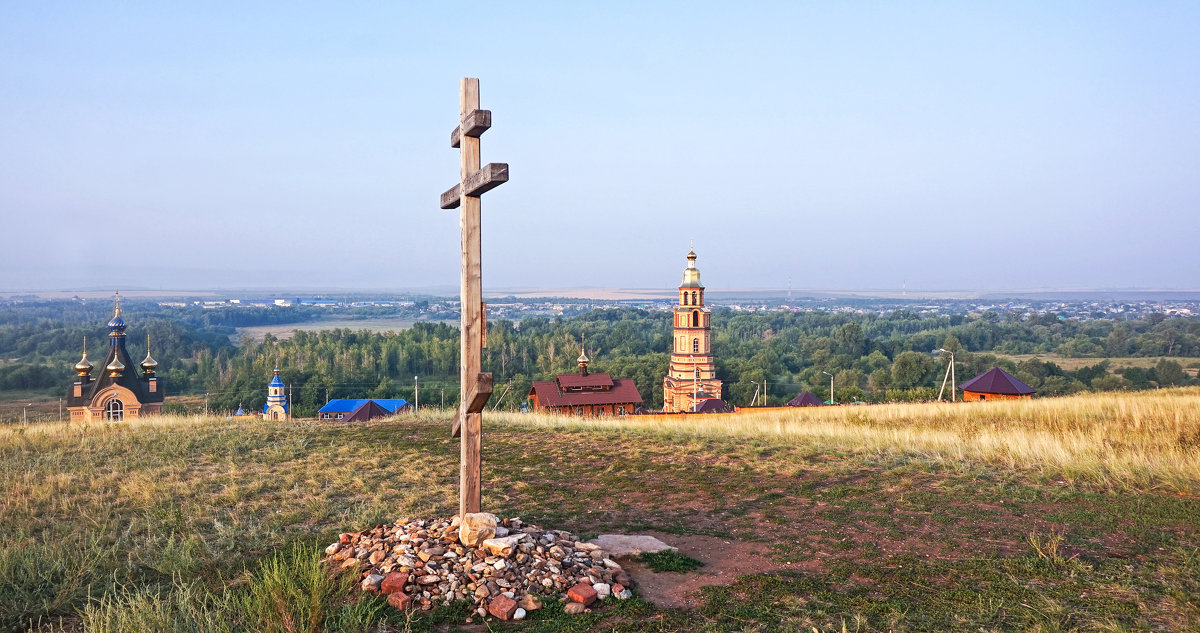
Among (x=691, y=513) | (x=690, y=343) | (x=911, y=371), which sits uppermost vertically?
(x=691, y=513)

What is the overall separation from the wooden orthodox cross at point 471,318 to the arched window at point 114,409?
3605 centimetres

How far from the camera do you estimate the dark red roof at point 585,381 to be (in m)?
37.8

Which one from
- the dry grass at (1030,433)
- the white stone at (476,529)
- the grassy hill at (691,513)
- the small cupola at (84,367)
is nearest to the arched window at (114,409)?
the small cupola at (84,367)

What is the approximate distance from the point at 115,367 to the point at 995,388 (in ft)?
130

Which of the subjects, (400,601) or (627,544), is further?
(627,544)

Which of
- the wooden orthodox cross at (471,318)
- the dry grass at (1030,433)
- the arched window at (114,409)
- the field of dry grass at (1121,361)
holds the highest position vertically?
the wooden orthodox cross at (471,318)

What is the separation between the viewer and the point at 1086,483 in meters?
8.18

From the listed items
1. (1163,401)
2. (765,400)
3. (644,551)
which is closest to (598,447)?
(644,551)

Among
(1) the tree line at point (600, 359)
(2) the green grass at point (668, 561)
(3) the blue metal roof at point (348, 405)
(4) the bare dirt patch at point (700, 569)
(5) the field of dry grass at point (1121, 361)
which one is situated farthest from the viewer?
(5) the field of dry grass at point (1121, 361)

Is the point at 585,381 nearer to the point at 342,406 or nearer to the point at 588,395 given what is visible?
the point at 588,395

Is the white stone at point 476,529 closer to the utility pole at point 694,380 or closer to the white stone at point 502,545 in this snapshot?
the white stone at point 502,545

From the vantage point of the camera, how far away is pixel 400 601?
188 inches

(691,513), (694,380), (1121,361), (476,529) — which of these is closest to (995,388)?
(691,513)

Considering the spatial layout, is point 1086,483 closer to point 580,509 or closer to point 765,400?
point 580,509
